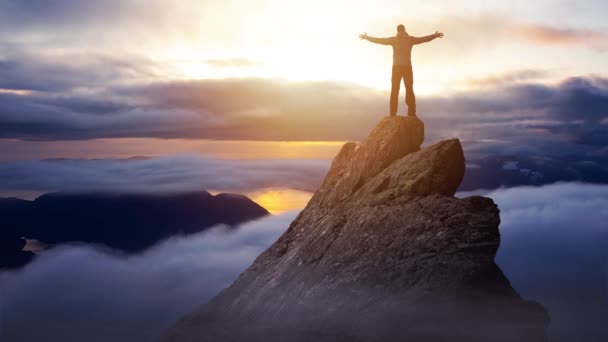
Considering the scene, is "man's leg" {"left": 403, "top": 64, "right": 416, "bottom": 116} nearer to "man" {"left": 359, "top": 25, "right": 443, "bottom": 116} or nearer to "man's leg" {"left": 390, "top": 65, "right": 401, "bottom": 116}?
"man" {"left": 359, "top": 25, "right": 443, "bottom": 116}

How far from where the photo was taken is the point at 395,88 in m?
39.7

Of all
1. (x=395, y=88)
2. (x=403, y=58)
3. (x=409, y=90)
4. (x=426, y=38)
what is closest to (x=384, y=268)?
(x=409, y=90)

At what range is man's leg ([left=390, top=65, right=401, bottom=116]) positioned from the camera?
129 feet

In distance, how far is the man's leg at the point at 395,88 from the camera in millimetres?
39469

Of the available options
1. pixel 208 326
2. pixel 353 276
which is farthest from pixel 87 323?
pixel 353 276

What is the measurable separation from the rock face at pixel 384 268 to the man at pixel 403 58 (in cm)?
199

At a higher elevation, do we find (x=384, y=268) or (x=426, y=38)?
(x=426, y=38)

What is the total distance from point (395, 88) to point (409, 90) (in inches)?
37.1

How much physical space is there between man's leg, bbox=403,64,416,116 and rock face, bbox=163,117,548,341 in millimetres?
1416

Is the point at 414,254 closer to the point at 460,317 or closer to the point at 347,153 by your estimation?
the point at 460,317

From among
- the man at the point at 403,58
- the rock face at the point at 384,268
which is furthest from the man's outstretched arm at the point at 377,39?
the rock face at the point at 384,268

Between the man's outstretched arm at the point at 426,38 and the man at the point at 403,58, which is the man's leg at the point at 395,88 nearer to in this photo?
the man at the point at 403,58

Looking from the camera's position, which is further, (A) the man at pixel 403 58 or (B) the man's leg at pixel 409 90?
(B) the man's leg at pixel 409 90

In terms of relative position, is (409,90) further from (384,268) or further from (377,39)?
(384,268)
